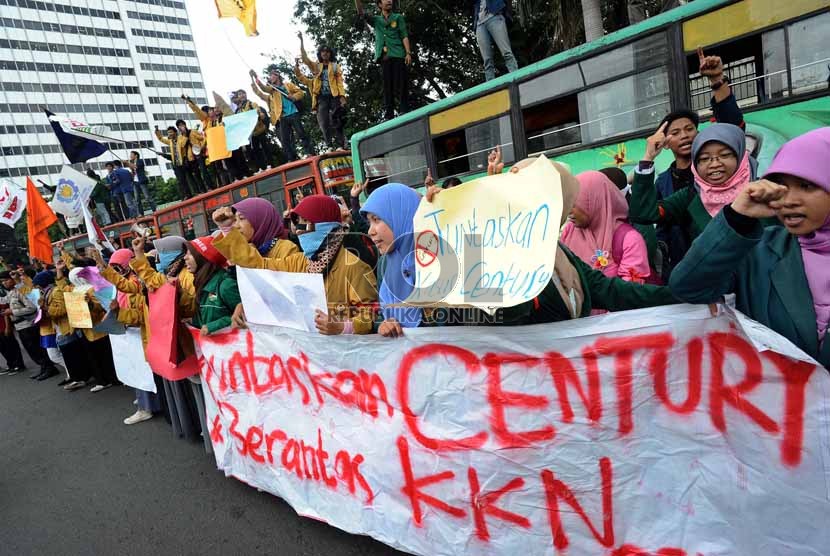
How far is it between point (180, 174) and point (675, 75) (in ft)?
42.8

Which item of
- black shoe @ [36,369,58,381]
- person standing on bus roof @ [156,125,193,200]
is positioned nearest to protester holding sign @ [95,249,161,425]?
black shoe @ [36,369,58,381]

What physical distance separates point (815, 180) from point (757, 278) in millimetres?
310

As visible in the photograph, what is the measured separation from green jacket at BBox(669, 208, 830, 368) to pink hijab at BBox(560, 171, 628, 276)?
0.81 m

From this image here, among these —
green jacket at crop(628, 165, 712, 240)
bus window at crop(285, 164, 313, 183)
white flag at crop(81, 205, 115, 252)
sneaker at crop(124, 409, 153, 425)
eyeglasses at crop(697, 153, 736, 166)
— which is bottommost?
sneaker at crop(124, 409, 153, 425)

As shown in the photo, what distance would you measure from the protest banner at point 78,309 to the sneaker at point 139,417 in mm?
1139

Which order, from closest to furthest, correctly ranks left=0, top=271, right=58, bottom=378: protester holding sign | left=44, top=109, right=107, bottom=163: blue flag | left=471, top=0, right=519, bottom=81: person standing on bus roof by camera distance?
left=471, top=0, right=519, bottom=81: person standing on bus roof
left=0, top=271, right=58, bottom=378: protester holding sign
left=44, top=109, right=107, bottom=163: blue flag

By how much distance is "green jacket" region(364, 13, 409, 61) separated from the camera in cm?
780

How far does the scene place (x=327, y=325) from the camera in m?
2.12

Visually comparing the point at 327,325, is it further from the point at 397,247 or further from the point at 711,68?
the point at 711,68

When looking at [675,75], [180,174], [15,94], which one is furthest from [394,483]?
[15,94]

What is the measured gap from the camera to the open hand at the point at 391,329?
194 centimetres

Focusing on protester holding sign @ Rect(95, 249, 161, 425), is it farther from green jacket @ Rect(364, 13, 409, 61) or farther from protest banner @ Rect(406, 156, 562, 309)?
green jacket @ Rect(364, 13, 409, 61)

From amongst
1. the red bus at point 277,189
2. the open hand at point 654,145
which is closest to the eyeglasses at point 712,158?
the open hand at point 654,145

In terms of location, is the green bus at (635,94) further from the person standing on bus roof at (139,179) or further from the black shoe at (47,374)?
the person standing on bus roof at (139,179)
